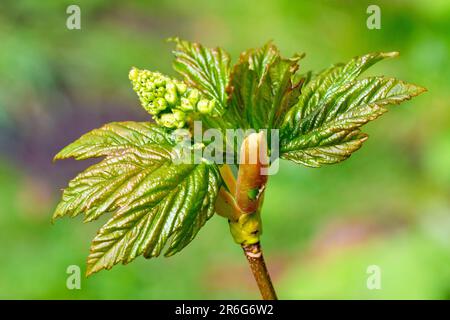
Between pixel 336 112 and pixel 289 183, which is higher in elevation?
pixel 336 112

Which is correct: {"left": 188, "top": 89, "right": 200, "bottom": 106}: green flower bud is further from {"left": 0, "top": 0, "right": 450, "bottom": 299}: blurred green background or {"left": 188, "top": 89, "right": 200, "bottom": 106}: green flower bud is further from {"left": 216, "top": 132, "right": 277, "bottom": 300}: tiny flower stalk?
{"left": 0, "top": 0, "right": 450, "bottom": 299}: blurred green background

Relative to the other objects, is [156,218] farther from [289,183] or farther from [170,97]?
[289,183]

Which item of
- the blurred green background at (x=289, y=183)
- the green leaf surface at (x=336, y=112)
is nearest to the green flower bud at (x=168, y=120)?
the green leaf surface at (x=336, y=112)

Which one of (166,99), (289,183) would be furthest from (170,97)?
(289,183)

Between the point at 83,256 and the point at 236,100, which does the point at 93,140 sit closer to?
the point at 236,100

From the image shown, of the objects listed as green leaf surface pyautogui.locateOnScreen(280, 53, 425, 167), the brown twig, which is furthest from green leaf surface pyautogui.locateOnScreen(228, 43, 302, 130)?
the brown twig

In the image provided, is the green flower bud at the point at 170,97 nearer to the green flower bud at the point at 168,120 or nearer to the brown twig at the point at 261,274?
the green flower bud at the point at 168,120

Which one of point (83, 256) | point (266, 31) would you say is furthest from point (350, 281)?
point (266, 31)
